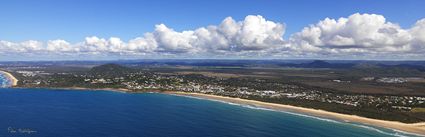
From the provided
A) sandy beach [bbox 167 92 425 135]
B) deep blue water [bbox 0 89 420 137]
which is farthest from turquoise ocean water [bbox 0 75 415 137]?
sandy beach [bbox 167 92 425 135]

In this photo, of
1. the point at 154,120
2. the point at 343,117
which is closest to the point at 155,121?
the point at 154,120

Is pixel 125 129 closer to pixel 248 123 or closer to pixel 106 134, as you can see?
pixel 106 134

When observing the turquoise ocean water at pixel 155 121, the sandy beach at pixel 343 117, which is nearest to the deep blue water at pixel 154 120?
the turquoise ocean water at pixel 155 121

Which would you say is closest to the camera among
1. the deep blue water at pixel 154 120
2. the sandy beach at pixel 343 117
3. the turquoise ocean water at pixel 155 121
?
the turquoise ocean water at pixel 155 121

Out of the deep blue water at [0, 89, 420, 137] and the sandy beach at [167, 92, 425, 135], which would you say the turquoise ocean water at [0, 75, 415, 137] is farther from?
the sandy beach at [167, 92, 425, 135]

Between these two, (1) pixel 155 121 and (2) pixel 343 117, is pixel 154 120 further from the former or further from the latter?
(2) pixel 343 117

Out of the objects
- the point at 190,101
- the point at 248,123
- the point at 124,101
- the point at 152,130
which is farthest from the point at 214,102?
the point at 152,130

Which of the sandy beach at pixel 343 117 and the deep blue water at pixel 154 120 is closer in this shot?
the deep blue water at pixel 154 120

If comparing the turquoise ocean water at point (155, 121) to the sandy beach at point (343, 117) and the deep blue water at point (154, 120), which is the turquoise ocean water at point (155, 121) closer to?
the deep blue water at point (154, 120)
